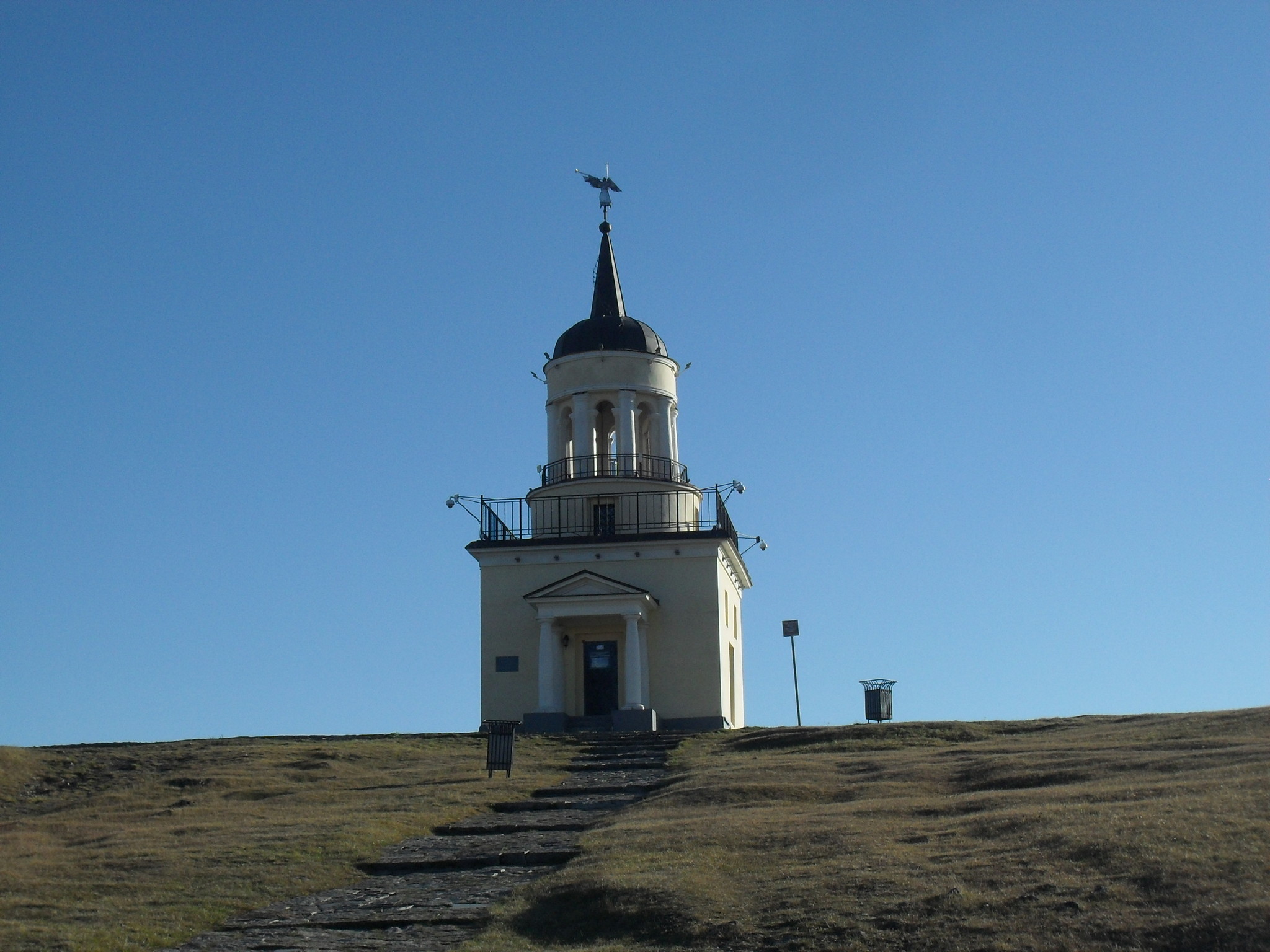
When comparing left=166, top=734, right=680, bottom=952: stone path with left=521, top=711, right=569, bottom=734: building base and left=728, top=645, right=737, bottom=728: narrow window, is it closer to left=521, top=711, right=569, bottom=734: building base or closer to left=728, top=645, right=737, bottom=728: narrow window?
left=521, top=711, right=569, bottom=734: building base

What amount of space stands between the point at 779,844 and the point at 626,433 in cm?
2346

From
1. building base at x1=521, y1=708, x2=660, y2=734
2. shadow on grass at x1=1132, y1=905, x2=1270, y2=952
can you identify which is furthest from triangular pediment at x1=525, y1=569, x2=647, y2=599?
shadow on grass at x1=1132, y1=905, x2=1270, y2=952

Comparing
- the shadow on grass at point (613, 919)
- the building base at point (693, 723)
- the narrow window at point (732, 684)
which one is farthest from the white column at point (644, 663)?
the shadow on grass at point (613, 919)

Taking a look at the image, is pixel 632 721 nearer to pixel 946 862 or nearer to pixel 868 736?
pixel 868 736

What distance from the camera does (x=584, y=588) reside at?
116ft

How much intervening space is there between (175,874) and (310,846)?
1.93 meters

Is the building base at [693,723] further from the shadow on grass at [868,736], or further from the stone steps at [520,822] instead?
the stone steps at [520,822]

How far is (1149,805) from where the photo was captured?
14633mm

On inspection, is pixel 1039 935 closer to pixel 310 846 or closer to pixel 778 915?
pixel 778 915

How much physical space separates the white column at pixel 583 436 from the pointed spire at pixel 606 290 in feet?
9.60

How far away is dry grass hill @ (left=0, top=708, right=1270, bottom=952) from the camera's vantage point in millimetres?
11461

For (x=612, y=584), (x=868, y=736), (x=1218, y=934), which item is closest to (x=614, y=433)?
(x=612, y=584)

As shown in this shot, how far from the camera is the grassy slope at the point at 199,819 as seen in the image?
14.4m

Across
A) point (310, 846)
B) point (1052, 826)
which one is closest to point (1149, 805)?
point (1052, 826)
